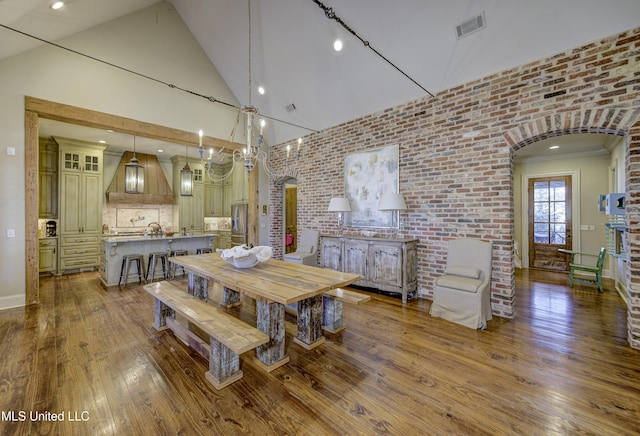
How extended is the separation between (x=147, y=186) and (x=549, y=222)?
10553 millimetres

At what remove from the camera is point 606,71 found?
2.68m

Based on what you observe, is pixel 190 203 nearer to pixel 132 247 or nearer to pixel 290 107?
pixel 132 247

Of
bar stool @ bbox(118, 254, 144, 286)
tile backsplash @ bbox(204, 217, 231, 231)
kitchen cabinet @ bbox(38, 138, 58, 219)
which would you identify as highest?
kitchen cabinet @ bbox(38, 138, 58, 219)

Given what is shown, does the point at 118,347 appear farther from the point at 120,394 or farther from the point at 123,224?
the point at 123,224

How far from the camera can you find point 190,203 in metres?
8.08

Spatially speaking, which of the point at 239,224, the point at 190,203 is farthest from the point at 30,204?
the point at 190,203

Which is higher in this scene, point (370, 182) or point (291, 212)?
point (370, 182)

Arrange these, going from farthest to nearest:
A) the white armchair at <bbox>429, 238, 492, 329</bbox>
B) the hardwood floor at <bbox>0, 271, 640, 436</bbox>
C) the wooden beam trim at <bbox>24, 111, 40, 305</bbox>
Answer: the wooden beam trim at <bbox>24, 111, 40, 305</bbox> < the white armchair at <bbox>429, 238, 492, 329</bbox> < the hardwood floor at <bbox>0, 271, 640, 436</bbox>

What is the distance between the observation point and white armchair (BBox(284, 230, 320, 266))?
4.95 m

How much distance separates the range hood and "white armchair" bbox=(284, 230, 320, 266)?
16.1 feet

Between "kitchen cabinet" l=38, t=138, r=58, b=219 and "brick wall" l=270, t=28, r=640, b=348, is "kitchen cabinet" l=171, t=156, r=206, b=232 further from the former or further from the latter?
"brick wall" l=270, t=28, r=640, b=348

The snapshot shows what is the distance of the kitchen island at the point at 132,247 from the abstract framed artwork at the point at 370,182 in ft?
11.8

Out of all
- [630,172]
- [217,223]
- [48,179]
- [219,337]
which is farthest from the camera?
[217,223]

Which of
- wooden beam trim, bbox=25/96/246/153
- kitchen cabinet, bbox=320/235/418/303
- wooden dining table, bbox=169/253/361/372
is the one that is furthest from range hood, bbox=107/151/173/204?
kitchen cabinet, bbox=320/235/418/303
